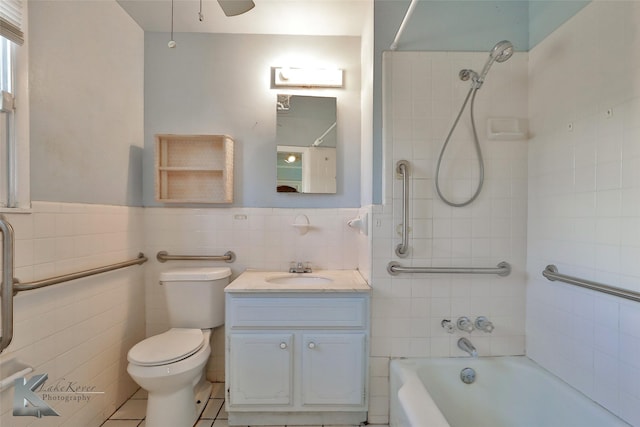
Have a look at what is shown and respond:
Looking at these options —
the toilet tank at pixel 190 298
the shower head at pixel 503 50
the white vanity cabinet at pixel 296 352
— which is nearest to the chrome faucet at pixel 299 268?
the white vanity cabinet at pixel 296 352

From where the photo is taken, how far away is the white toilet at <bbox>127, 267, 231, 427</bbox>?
1399 millimetres

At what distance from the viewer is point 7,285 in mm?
1023

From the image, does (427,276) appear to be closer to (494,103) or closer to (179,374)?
(494,103)

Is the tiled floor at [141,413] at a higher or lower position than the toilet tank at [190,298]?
lower

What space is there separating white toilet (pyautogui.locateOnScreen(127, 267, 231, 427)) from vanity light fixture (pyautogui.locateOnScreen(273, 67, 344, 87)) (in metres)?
1.46

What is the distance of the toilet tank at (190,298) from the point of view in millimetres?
1797

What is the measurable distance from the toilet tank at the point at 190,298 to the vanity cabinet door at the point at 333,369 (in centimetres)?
72

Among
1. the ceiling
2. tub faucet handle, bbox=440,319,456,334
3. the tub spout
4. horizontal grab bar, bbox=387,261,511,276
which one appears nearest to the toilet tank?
horizontal grab bar, bbox=387,261,511,276

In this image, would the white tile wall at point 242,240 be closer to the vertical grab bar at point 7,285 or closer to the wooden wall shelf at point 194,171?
the wooden wall shelf at point 194,171

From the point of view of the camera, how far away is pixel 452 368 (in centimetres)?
152

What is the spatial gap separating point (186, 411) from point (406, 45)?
2.44 meters

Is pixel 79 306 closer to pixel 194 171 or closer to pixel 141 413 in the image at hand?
pixel 141 413

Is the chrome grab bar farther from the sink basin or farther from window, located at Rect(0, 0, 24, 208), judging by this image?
window, located at Rect(0, 0, 24, 208)

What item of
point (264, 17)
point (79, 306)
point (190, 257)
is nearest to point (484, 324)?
point (190, 257)
